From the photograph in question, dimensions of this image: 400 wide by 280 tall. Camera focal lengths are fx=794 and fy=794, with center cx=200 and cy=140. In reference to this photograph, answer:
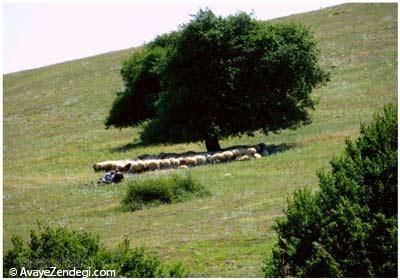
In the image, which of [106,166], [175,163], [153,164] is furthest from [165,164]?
[106,166]

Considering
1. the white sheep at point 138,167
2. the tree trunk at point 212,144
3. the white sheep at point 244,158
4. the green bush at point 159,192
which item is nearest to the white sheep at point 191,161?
the white sheep at point 244,158

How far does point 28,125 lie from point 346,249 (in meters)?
67.0

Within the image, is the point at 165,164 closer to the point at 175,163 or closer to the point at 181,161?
the point at 175,163

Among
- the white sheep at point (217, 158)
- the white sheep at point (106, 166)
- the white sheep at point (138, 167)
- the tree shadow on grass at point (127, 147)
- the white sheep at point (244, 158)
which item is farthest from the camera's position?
the tree shadow on grass at point (127, 147)

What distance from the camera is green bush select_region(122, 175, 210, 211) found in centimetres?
2958

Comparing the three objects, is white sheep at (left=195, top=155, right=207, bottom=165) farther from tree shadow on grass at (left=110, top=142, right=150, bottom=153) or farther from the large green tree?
tree shadow on grass at (left=110, top=142, right=150, bottom=153)

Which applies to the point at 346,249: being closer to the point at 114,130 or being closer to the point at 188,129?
the point at 188,129

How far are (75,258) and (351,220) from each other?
5.32 meters

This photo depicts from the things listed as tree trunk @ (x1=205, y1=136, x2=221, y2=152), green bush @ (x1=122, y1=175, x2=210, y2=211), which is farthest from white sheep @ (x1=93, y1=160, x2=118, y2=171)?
green bush @ (x1=122, y1=175, x2=210, y2=211)

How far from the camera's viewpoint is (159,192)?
30.1 m

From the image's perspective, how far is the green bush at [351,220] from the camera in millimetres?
14922

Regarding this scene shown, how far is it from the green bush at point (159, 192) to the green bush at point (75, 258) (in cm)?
1311

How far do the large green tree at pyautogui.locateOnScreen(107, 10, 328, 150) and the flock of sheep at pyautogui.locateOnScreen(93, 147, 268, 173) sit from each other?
3653 mm

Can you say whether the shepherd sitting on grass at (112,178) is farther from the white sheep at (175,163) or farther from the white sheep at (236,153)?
the white sheep at (236,153)
